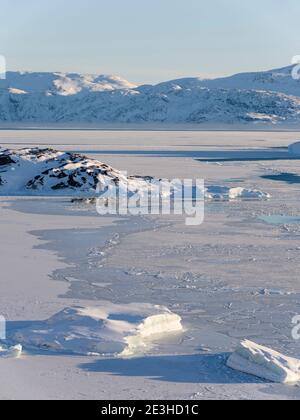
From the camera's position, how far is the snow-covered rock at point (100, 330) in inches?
201

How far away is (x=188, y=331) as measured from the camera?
5.57 m

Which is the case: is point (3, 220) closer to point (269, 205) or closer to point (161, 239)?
point (161, 239)

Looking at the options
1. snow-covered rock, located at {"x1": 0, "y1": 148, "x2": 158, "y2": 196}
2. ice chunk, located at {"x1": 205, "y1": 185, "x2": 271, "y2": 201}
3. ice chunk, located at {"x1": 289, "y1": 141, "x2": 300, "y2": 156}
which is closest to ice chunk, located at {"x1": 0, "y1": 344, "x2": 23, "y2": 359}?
ice chunk, located at {"x1": 205, "y1": 185, "x2": 271, "y2": 201}

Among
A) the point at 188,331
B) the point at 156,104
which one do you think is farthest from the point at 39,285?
the point at 156,104

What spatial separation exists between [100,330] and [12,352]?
0.66 m

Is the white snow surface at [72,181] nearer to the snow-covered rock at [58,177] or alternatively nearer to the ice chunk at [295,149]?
the snow-covered rock at [58,177]

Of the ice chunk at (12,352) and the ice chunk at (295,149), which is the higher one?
the ice chunk at (295,149)

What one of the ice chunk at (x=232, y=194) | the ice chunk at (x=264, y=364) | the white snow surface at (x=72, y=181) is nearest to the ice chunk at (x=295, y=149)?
the white snow surface at (x=72, y=181)

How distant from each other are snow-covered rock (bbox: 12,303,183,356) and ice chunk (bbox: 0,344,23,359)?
147 mm

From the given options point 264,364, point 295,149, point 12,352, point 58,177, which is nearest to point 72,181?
point 58,177

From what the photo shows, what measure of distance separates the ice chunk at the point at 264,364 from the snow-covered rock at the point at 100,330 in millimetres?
705

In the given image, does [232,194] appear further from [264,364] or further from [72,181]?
[264,364]

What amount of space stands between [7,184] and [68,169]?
126 centimetres

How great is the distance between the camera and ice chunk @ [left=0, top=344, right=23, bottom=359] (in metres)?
4.89
